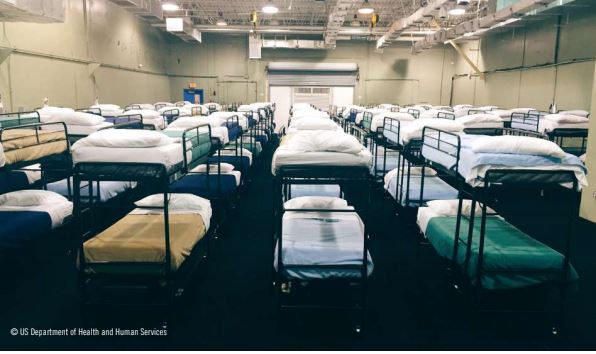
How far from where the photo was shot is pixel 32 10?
6387mm

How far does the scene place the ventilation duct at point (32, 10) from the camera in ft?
19.6

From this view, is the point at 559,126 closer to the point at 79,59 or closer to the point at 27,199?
the point at 27,199

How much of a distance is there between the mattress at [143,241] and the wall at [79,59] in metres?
6.75

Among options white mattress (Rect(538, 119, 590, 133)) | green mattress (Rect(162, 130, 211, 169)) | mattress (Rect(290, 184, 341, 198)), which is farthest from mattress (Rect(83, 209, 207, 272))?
white mattress (Rect(538, 119, 590, 133))

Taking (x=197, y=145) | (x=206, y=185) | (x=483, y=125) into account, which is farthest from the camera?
(x=483, y=125)

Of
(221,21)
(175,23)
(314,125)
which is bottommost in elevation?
(314,125)

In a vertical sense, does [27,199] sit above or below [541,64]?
below

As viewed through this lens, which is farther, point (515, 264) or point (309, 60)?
point (309, 60)

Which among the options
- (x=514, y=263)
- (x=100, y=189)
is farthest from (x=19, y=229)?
(x=514, y=263)

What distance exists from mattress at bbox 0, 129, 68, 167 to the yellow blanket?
4.13 ft

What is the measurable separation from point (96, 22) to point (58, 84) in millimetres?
2861

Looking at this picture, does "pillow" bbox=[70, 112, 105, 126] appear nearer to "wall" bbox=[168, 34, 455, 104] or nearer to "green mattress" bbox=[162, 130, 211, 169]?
"green mattress" bbox=[162, 130, 211, 169]

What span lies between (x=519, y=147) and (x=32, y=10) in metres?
6.67

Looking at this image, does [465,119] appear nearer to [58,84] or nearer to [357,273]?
[357,273]
